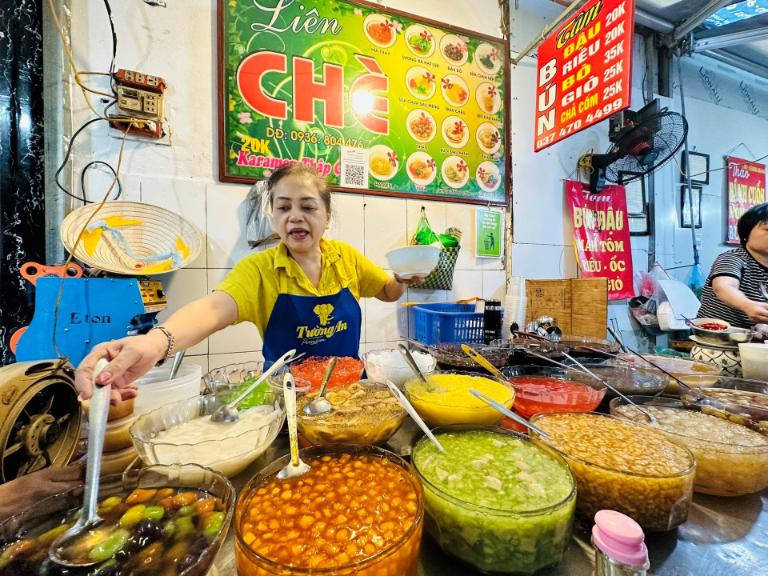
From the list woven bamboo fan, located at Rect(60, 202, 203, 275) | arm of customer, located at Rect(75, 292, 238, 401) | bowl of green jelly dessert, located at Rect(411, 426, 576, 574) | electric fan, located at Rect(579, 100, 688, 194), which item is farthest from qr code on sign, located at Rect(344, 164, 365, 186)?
electric fan, located at Rect(579, 100, 688, 194)

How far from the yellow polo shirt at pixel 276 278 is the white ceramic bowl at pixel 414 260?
16.7 inches

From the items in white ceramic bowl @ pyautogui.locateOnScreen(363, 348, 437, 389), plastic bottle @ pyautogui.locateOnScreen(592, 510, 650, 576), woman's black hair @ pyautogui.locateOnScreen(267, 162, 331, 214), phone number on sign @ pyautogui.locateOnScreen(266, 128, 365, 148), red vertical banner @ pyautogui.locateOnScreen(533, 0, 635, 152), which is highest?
red vertical banner @ pyautogui.locateOnScreen(533, 0, 635, 152)

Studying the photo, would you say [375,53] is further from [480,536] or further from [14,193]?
[480,536]

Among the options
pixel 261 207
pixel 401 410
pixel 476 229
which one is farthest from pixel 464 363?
pixel 476 229

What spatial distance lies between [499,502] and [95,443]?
2.68 feet

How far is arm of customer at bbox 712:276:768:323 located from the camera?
89.4 inches

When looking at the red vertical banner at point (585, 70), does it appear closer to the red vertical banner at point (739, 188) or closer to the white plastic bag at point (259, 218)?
the white plastic bag at point (259, 218)

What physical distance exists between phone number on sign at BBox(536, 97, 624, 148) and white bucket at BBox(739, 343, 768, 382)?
194cm

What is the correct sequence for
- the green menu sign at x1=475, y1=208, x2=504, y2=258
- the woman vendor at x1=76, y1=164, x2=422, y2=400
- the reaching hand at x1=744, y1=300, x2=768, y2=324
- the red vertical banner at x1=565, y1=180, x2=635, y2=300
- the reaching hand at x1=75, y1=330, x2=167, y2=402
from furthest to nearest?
the red vertical banner at x1=565, y1=180, x2=635, y2=300 → the green menu sign at x1=475, y1=208, x2=504, y2=258 → the reaching hand at x1=744, y1=300, x2=768, y2=324 → the woman vendor at x1=76, y1=164, x2=422, y2=400 → the reaching hand at x1=75, y1=330, x2=167, y2=402

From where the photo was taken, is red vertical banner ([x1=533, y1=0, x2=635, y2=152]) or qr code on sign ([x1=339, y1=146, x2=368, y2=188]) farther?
qr code on sign ([x1=339, y1=146, x2=368, y2=188])

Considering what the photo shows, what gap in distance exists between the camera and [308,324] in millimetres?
1965

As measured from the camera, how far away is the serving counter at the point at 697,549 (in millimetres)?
580

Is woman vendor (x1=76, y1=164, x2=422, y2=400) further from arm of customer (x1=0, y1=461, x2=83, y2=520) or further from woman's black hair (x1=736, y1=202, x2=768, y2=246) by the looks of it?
woman's black hair (x1=736, y1=202, x2=768, y2=246)

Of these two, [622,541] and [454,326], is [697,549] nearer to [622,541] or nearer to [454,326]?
[622,541]
